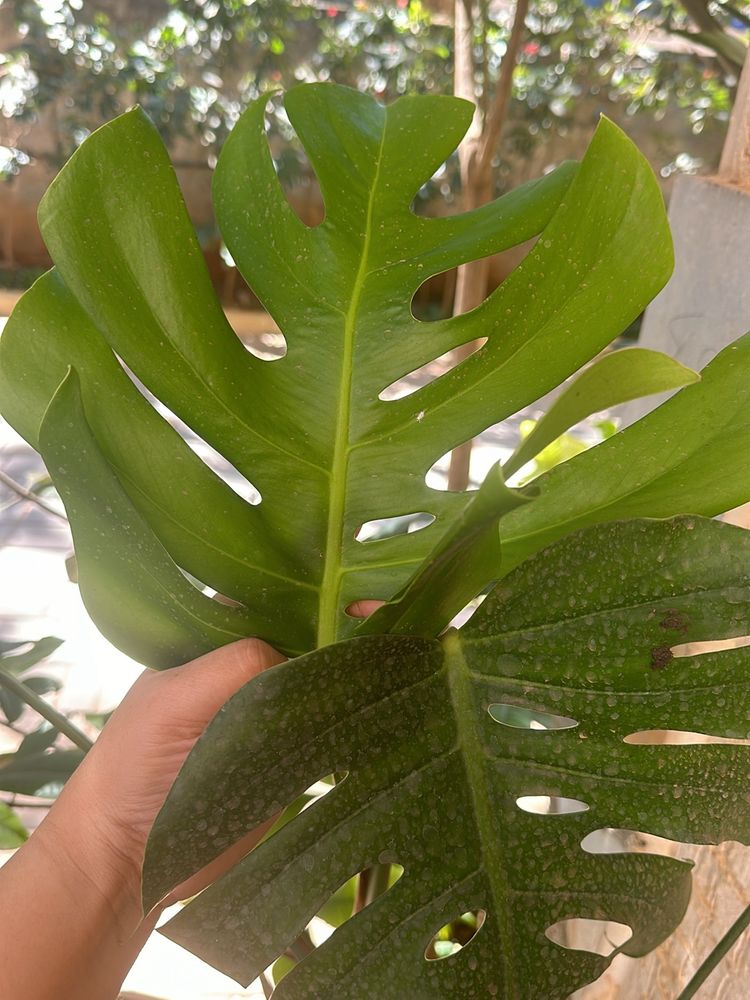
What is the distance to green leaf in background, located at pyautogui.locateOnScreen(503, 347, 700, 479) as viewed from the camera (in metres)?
0.33

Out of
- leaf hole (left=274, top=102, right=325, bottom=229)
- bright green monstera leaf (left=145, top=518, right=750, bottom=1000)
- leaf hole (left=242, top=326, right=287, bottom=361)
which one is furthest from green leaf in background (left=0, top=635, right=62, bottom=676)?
leaf hole (left=274, top=102, right=325, bottom=229)

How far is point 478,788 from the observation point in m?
0.41

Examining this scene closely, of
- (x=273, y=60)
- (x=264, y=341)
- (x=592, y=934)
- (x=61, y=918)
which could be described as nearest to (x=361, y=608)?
(x=61, y=918)

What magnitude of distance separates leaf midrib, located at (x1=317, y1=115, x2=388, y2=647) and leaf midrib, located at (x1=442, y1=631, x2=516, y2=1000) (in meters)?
0.09

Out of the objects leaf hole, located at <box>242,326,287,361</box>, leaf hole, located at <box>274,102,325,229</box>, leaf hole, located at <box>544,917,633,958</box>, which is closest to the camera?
leaf hole, located at <box>544,917,633,958</box>

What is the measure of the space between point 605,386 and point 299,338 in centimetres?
18

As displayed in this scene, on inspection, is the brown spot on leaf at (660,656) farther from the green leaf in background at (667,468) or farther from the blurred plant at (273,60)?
the blurred plant at (273,60)

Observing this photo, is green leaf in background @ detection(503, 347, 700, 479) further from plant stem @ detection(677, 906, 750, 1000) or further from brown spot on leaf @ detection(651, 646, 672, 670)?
plant stem @ detection(677, 906, 750, 1000)

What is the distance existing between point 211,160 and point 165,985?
4.12 metres

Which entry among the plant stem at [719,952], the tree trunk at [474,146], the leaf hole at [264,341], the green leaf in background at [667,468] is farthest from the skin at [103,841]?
the leaf hole at [264,341]

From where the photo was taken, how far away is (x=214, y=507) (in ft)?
1.51

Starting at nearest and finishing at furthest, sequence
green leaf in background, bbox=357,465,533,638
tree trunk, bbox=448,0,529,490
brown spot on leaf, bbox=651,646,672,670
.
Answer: green leaf in background, bbox=357,465,533,638 → brown spot on leaf, bbox=651,646,672,670 → tree trunk, bbox=448,0,529,490

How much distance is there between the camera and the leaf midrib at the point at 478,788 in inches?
15.8

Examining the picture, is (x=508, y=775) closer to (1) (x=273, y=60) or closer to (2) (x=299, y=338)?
(2) (x=299, y=338)
